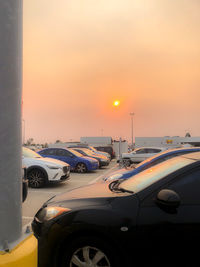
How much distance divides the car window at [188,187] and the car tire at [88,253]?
0.94m

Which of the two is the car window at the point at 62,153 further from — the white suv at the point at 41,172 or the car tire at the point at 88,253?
the car tire at the point at 88,253

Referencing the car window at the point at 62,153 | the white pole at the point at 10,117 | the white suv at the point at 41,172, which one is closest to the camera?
the white pole at the point at 10,117

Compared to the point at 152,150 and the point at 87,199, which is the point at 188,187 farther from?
the point at 152,150

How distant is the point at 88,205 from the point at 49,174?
606 centimetres

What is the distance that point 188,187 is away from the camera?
2613 mm

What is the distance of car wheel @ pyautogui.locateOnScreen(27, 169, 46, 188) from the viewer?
27.9ft

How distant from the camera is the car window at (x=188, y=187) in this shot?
2542mm

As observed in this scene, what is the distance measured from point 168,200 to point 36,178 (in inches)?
270

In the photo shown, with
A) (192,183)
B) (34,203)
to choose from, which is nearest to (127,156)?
(34,203)

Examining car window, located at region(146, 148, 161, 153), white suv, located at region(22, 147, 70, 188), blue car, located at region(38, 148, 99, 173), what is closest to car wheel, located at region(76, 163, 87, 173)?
blue car, located at region(38, 148, 99, 173)

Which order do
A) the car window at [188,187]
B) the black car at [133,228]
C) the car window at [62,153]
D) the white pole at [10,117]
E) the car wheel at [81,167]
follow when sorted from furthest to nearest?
1. the car wheel at [81,167]
2. the car window at [62,153]
3. the car window at [188,187]
4. the black car at [133,228]
5. the white pole at [10,117]

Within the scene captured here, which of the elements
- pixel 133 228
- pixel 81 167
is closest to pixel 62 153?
pixel 81 167

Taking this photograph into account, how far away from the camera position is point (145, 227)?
244cm

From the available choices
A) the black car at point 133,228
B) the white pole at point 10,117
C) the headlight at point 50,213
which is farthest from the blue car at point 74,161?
the white pole at point 10,117
